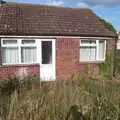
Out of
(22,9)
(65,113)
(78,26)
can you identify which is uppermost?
(22,9)

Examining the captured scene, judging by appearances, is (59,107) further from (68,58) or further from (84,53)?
(84,53)

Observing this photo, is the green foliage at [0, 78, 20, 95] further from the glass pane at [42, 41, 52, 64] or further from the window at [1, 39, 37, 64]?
the glass pane at [42, 41, 52, 64]

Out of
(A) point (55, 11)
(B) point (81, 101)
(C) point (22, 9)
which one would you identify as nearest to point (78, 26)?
(A) point (55, 11)

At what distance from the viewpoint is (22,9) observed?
1667 centimetres

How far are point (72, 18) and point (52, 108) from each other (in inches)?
533

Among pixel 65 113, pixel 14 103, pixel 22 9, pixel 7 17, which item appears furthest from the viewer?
pixel 22 9

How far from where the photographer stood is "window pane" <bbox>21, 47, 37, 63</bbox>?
49.8ft

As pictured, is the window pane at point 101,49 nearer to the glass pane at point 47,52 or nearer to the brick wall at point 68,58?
the brick wall at point 68,58

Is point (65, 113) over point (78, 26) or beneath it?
beneath

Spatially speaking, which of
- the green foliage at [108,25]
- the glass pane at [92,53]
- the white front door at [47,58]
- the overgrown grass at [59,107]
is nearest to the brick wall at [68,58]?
the white front door at [47,58]

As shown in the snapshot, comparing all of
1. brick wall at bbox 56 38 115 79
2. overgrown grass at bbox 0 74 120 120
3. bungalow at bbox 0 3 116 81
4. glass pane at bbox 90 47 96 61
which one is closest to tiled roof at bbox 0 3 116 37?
bungalow at bbox 0 3 116 81

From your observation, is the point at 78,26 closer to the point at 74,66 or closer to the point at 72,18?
the point at 72,18

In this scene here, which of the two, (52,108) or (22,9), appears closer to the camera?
(52,108)

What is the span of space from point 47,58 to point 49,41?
1.09 metres
